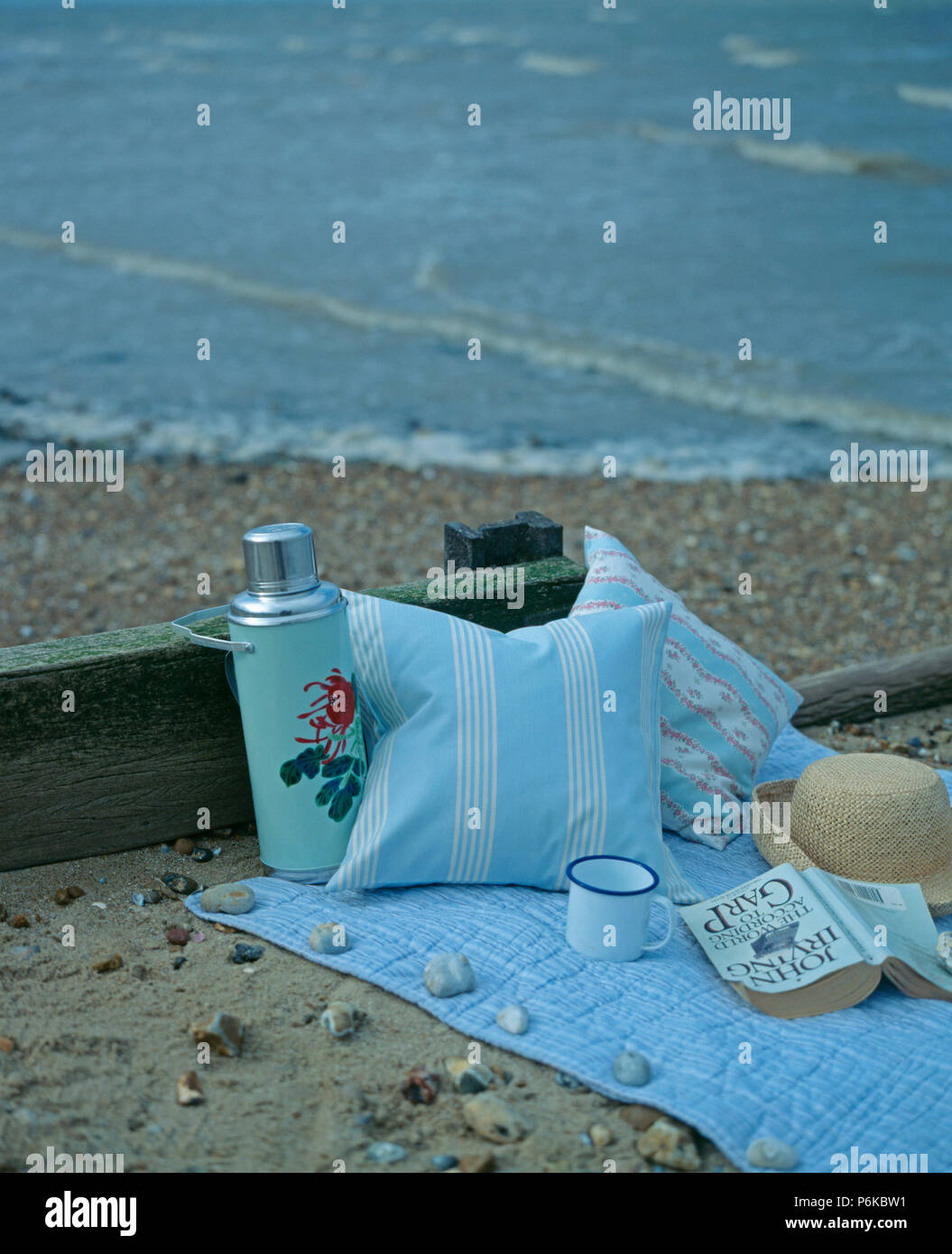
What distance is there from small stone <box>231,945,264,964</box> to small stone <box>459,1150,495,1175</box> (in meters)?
0.63

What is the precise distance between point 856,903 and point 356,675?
109cm

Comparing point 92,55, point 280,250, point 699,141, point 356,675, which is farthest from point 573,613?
point 92,55

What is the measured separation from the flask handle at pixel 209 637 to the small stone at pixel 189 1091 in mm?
799

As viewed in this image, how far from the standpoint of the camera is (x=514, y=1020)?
1.88 metres

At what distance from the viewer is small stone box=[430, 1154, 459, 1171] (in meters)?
1.60

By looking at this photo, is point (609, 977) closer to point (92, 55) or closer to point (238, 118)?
point (238, 118)

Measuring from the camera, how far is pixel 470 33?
30.6 meters

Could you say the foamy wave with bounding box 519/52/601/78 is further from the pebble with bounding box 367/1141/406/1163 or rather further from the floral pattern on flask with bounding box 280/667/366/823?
the pebble with bounding box 367/1141/406/1163

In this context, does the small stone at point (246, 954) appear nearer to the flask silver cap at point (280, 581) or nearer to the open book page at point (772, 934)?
the flask silver cap at point (280, 581)

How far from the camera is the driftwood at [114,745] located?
2279 mm

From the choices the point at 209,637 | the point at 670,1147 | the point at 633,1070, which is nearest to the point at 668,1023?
the point at 633,1070

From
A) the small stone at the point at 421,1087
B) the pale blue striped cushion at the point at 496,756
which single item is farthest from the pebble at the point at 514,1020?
the pale blue striped cushion at the point at 496,756

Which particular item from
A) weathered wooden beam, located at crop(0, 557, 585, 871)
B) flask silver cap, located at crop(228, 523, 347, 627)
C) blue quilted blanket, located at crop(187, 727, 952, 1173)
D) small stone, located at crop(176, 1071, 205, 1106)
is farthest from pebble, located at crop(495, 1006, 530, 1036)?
weathered wooden beam, located at crop(0, 557, 585, 871)
